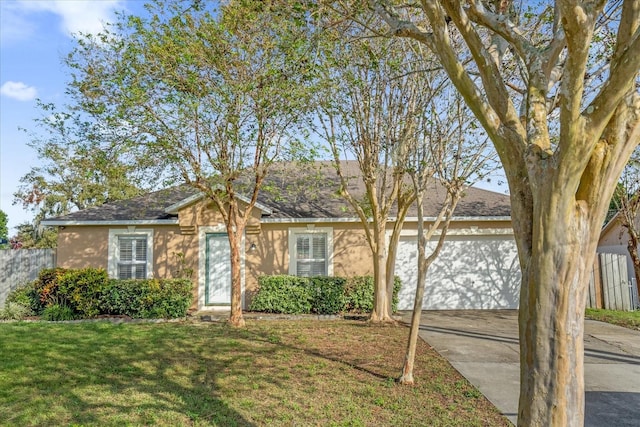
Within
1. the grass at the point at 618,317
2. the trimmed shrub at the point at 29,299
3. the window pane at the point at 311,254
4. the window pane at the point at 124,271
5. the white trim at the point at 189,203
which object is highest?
the white trim at the point at 189,203

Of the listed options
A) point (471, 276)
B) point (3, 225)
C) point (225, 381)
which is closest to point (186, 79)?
point (225, 381)

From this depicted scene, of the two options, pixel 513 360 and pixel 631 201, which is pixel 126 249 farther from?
pixel 631 201

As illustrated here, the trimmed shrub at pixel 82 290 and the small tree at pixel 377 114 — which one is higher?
the small tree at pixel 377 114

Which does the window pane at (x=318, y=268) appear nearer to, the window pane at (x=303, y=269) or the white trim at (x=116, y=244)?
the window pane at (x=303, y=269)

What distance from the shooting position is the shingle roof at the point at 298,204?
1221 centimetres

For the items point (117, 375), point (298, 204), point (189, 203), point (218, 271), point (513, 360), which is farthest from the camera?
point (298, 204)

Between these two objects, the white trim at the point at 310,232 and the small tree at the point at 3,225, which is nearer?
the white trim at the point at 310,232

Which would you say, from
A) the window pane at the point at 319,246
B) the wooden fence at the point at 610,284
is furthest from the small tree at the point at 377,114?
the wooden fence at the point at 610,284

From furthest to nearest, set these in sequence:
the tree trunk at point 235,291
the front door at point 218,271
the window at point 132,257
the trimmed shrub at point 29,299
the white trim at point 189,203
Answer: the window at point 132,257 < the front door at point 218,271 < the white trim at point 189,203 < the trimmed shrub at point 29,299 < the tree trunk at point 235,291

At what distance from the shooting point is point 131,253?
1253 cm

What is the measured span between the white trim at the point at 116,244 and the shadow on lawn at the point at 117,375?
3440 mm

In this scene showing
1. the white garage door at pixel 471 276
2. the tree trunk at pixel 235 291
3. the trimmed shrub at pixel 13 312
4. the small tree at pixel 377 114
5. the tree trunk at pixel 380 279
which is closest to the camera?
the small tree at pixel 377 114

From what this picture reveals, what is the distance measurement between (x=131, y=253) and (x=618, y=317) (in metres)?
13.7

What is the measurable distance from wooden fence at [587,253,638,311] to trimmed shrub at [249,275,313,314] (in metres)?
8.58
